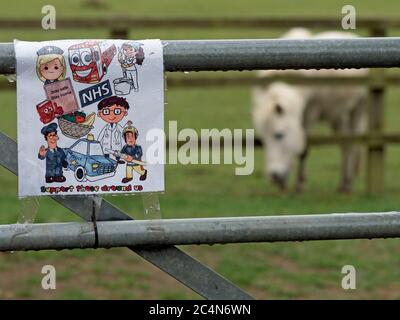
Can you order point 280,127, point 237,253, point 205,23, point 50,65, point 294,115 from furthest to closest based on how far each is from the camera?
1. point 294,115
2. point 280,127
3. point 205,23
4. point 237,253
5. point 50,65

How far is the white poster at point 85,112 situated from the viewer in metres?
2.15

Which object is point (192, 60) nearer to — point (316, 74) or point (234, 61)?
point (234, 61)

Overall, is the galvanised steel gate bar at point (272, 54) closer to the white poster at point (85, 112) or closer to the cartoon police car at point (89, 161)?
the white poster at point (85, 112)

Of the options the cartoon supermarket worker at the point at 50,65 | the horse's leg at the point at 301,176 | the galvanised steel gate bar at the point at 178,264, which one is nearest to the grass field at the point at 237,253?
the horse's leg at the point at 301,176

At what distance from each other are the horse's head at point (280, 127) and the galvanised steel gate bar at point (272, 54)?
719 cm

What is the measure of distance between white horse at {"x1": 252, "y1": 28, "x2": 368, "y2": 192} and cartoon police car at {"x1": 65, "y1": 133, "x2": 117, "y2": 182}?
7165 millimetres

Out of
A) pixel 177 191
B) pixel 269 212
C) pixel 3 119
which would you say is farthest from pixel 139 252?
pixel 3 119

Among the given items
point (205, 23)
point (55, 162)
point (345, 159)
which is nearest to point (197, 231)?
point (55, 162)

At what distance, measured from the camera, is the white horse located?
31.0 feet

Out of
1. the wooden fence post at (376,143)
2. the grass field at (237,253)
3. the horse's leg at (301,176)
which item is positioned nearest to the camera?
the grass field at (237,253)

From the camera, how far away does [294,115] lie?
31.3 ft

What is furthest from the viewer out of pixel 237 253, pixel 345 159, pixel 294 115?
pixel 345 159

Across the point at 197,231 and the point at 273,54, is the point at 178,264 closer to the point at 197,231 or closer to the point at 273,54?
the point at 197,231

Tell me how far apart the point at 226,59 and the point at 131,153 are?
0.28m
